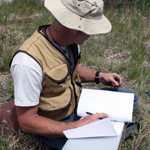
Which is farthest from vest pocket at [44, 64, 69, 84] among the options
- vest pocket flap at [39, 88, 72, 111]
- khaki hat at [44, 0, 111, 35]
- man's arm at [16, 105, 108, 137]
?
khaki hat at [44, 0, 111, 35]

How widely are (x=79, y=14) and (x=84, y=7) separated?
6 centimetres

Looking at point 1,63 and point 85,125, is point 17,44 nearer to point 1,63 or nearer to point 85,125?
point 1,63

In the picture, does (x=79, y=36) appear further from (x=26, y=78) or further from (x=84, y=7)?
(x=26, y=78)

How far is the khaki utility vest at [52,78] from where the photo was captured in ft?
6.17

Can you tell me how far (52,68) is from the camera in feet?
6.34

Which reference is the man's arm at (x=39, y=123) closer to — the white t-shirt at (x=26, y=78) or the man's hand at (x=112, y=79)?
the white t-shirt at (x=26, y=78)

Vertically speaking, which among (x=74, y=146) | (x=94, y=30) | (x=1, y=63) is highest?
(x=94, y=30)

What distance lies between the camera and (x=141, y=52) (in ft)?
13.5

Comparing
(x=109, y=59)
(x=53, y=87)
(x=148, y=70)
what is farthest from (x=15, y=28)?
(x=53, y=87)

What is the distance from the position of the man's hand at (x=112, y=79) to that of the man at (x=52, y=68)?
516 millimetres

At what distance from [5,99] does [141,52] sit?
2.30 meters

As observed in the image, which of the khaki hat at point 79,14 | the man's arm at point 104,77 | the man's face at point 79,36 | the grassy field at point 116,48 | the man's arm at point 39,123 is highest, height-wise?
the khaki hat at point 79,14

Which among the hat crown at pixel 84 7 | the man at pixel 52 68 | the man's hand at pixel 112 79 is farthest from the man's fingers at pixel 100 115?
the hat crown at pixel 84 7

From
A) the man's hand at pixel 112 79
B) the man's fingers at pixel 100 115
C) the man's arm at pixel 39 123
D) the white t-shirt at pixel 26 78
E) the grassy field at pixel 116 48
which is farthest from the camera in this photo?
the man's hand at pixel 112 79
